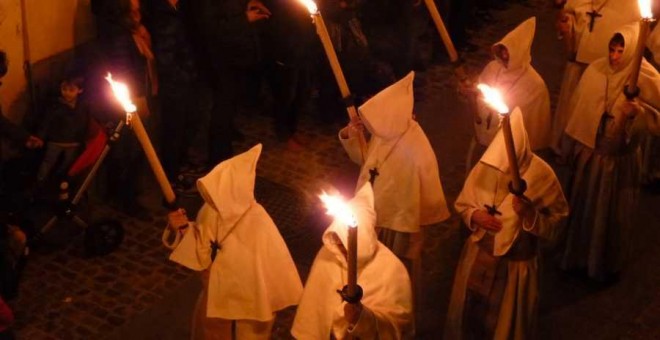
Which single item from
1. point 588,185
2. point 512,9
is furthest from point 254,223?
point 512,9

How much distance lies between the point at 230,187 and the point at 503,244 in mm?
1994

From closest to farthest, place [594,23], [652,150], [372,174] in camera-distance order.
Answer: [372,174] → [594,23] → [652,150]

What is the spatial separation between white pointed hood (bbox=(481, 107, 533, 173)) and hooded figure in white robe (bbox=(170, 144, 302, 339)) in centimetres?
154

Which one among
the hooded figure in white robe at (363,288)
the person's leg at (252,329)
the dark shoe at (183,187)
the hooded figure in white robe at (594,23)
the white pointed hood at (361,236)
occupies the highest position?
the hooded figure in white robe at (594,23)

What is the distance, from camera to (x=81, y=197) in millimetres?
8789

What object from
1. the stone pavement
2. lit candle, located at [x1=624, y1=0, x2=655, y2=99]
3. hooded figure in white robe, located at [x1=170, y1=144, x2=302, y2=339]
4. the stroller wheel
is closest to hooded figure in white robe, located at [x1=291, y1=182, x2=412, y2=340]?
hooded figure in white robe, located at [x1=170, y1=144, x2=302, y2=339]

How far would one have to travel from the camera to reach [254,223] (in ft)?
20.7

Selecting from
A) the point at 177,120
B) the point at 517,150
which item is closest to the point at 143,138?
the point at 517,150

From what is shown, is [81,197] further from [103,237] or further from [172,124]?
[172,124]

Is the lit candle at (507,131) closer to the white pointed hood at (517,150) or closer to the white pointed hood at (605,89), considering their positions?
the white pointed hood at (517,150)

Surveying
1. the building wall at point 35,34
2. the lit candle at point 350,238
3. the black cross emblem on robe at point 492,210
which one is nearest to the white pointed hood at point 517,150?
the black cross emblem on robe at point 492,210

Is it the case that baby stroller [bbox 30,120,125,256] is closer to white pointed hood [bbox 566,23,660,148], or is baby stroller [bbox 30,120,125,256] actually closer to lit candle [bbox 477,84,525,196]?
lit candle [bbox 477,84,525,196]

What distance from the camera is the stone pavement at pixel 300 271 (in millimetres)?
8062

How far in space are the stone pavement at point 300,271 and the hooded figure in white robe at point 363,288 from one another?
2.03 metres
